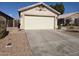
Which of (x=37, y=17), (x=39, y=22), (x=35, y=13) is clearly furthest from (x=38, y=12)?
(x=39, y=22)

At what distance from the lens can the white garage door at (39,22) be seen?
19075 mm

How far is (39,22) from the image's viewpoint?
64.1 feet

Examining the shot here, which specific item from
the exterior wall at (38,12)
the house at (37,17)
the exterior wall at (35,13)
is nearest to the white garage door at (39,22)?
the house at (37,17)

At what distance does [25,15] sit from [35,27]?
1.93 m

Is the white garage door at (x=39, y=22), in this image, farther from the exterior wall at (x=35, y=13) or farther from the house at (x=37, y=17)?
the exterior wall at (x=35, y=13)

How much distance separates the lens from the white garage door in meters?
19.1

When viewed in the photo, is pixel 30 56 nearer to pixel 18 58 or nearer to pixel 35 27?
pixel 18 58

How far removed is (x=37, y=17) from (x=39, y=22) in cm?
70

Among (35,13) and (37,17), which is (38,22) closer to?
(37,17)

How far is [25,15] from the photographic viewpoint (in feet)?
63.1

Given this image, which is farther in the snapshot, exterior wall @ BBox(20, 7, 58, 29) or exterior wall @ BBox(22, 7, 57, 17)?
exterior wall @ BBox(22, 7, 57, 17)

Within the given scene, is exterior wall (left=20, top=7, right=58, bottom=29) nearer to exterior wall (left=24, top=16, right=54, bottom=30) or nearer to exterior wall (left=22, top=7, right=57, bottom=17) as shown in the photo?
exterior wall (left=22, top=7, right=57, bottom=17)

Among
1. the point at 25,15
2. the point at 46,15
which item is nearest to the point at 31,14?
the point at 25,15

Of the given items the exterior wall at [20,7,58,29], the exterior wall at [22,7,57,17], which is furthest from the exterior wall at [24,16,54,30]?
the exterior wall at [22,7,57,17]
